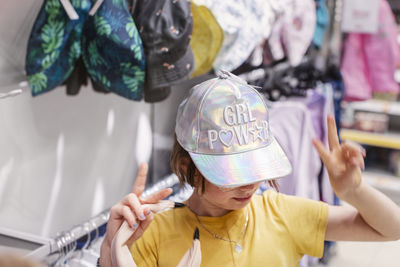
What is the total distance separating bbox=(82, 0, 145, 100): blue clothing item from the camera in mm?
810

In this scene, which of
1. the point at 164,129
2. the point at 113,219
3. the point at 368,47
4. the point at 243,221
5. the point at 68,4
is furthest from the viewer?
the point at 368,47

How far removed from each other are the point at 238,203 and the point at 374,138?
2.54m

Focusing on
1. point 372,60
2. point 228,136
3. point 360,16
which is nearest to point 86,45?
point 228,136

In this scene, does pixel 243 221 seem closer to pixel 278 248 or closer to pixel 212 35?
pixel 278 248

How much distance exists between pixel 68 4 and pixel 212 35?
341 millimetres

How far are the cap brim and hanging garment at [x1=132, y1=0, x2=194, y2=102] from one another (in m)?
0.31

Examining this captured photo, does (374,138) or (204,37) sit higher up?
(204,37)

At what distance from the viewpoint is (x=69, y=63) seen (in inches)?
33.6

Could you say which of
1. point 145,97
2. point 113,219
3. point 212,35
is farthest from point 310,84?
point 113,219

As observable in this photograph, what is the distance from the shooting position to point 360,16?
2250mm

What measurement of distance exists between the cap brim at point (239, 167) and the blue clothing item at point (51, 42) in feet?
1.19

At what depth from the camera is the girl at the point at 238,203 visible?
593mm

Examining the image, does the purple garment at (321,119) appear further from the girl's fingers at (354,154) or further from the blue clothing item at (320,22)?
the girl's fingers at (354,154)

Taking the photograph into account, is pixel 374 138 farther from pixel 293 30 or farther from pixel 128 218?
pixel 128 218
